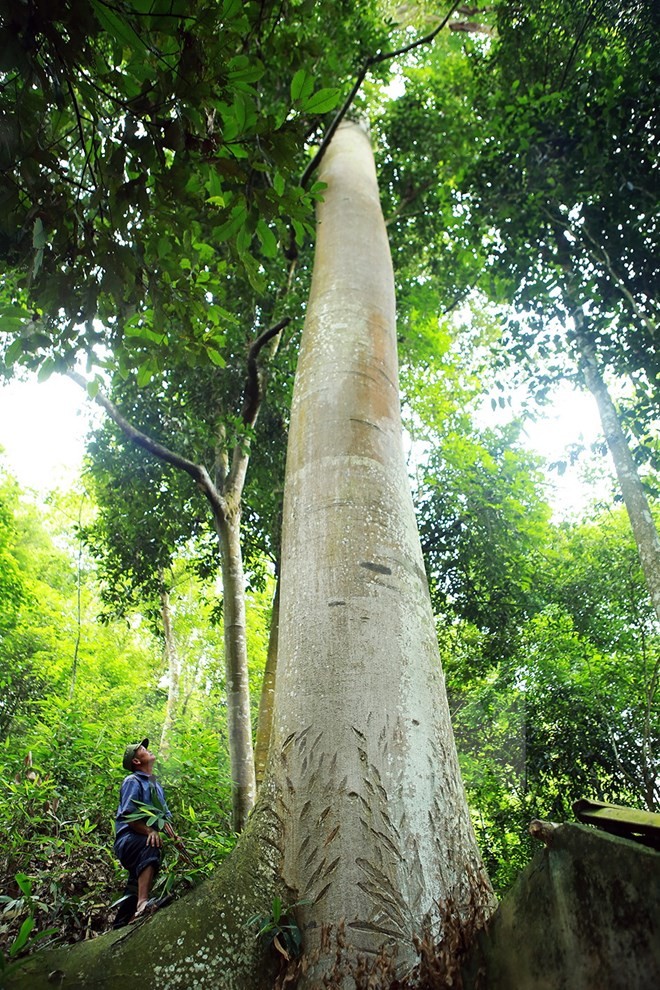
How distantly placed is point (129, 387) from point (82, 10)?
5007 mm

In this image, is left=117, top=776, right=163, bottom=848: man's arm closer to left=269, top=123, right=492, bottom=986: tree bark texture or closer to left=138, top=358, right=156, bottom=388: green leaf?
left=269, top=123, right=492, bottom=986: tree bark texture

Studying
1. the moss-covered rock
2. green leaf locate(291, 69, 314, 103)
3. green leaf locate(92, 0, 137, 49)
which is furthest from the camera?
green leaf locate(291, 69, 314, 103)

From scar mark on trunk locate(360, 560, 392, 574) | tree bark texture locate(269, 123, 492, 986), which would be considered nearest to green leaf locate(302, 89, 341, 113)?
tree bark texture locate(269, 123, 492, 986)

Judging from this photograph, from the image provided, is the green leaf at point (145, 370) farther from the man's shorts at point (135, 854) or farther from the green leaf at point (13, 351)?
the man's shorts at point (135, 854)

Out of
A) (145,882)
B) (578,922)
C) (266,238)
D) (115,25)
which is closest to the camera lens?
(578,922)

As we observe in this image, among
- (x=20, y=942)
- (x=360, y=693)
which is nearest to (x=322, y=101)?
(x=360, y=693)

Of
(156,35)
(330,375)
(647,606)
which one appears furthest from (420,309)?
(156,35)

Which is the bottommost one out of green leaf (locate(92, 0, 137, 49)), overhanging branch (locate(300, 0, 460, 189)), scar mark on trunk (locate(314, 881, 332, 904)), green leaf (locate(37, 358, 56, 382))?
scar mark on trunk (locate(314, 881, 332, 904))

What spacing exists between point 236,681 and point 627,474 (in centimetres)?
346

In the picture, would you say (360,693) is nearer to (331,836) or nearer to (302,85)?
(331,836)

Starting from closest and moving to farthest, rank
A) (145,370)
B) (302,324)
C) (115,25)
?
(115,25)
(145,370)
(302,324)

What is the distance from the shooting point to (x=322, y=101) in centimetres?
150

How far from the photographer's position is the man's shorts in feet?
8.11

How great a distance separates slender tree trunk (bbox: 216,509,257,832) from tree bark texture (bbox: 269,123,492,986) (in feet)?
7.90
